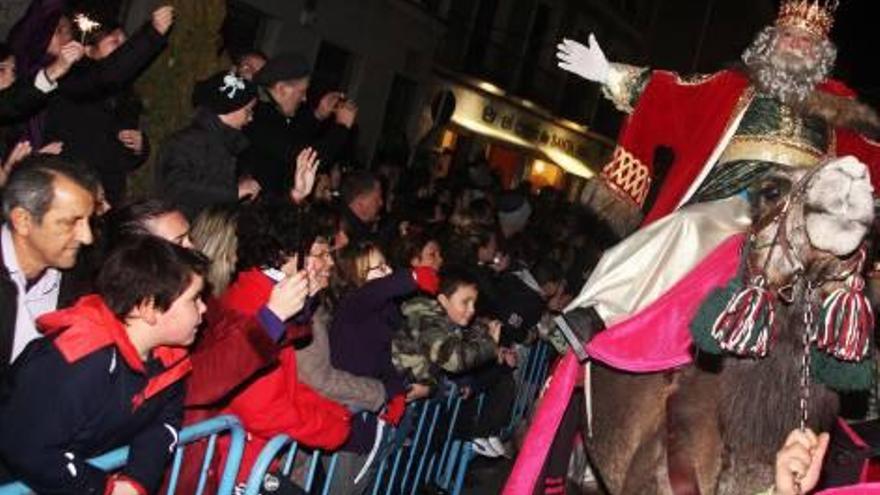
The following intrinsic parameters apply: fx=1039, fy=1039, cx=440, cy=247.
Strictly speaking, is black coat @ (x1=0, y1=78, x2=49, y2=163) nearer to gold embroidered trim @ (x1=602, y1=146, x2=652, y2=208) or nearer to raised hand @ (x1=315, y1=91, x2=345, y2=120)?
gold embroidered trim @ (x1=602, y1=146, x2=652, y2=208)

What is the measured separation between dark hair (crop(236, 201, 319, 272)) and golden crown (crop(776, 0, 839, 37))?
2.31 m

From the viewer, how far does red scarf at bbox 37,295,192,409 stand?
297 cm

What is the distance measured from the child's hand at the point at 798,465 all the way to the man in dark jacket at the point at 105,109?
13.6 ft

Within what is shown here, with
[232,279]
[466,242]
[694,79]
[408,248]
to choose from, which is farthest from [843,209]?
[466,242]

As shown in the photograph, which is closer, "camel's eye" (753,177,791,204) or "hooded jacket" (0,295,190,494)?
"hooded jacket" (0,295,190,494)

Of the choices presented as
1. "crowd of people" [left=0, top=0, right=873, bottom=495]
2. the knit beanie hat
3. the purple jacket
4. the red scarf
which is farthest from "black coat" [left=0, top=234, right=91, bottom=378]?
the knit beanie hat

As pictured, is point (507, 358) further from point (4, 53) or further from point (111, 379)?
point (111, 379)

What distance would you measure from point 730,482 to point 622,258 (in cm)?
100

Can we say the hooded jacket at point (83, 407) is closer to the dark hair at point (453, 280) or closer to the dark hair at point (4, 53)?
the dark hair at point (4, 53)

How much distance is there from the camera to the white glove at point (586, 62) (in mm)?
4992

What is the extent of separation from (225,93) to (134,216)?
1993 mm

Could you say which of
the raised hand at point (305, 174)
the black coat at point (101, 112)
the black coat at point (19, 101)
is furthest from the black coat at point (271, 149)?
the black coat at point (19, 101)

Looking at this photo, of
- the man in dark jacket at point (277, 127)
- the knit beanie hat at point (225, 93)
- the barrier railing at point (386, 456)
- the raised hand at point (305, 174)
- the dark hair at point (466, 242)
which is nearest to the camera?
the barrier railing at point (386, 456)

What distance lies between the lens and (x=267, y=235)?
4.19m
